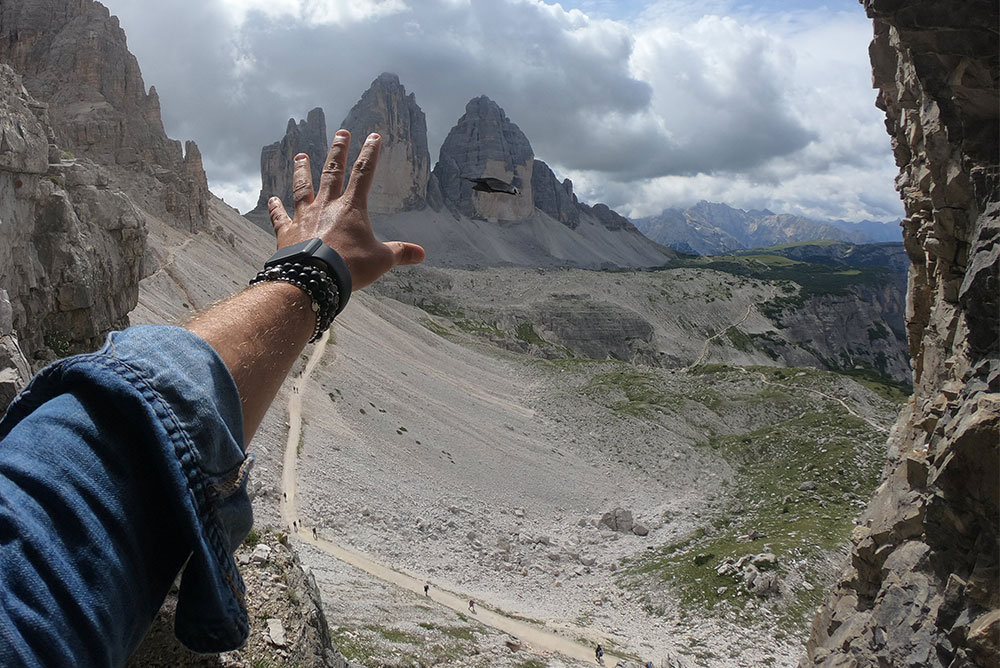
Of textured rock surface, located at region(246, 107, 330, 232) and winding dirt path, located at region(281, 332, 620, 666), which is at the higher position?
textured rock surface, located at region(246, 107, 330, 232)

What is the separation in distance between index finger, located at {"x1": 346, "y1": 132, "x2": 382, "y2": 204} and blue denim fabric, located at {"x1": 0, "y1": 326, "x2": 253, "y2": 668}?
1606 mm

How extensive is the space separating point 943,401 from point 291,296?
7.13m

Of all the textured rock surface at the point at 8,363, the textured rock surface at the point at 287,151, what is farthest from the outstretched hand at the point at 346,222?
the textured rock surface at the point at 287,151

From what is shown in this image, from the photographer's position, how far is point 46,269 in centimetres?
1752

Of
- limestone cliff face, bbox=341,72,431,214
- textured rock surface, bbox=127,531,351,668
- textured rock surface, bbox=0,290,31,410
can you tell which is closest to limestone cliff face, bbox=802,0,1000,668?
textured rock surface, bbox=127,531,351,668

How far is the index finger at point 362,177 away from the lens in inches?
137

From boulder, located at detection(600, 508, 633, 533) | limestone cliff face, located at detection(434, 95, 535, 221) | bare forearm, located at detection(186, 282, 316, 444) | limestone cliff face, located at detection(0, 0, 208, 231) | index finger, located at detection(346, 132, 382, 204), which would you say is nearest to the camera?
bare forearm, located at detection(186, 282, 316, 444)

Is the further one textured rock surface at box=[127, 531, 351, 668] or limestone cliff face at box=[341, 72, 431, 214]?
limestone cliff face at box=[341, 72, 431, 214]

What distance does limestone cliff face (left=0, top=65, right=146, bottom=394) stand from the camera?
16.0 meters

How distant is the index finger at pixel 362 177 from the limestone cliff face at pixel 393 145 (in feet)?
540

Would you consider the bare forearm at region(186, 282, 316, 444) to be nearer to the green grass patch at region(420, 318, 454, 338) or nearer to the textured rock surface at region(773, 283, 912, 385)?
the green grass patch at region(420, 318, 454, 338)

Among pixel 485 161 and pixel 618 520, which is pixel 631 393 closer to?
pixel 618 520

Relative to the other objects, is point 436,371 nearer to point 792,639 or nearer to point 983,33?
point 792,639

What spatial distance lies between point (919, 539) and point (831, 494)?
33.6m
